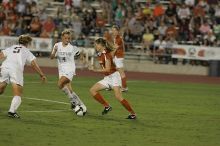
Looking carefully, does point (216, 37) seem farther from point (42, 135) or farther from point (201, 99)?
point (42, 135)

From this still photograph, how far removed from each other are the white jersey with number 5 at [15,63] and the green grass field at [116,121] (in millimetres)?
893

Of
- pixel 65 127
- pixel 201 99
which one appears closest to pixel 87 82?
pixel 201 99

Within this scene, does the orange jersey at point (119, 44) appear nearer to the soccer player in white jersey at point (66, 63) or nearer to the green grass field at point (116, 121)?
the green grass field at point (116, 121)

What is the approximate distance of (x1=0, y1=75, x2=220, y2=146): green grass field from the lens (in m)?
12.9

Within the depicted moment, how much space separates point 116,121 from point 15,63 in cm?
252

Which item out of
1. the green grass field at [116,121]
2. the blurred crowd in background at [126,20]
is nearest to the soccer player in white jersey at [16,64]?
Result: the green grass field at [116,121]

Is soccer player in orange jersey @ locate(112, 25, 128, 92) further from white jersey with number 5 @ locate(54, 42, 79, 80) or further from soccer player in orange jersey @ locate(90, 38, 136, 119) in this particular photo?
soccer player in orange jersey @ locate(90, 38, 136, 119)

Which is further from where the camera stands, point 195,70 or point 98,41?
point 195,70

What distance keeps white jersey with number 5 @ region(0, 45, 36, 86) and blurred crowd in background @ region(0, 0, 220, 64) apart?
641 inches

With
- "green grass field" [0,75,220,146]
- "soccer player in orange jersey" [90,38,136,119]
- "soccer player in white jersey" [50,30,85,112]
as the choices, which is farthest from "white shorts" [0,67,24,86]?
"soccer player in orange jersey" [90,38,136,119]

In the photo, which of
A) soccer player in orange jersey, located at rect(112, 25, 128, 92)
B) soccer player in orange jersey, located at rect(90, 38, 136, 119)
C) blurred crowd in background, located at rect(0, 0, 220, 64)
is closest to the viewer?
soccer player in orange jersey, located at rect(90, 38, 136, 119)

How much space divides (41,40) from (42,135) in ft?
70.8

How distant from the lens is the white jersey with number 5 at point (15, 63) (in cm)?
1552

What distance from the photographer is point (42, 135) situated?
13234 millimetres
